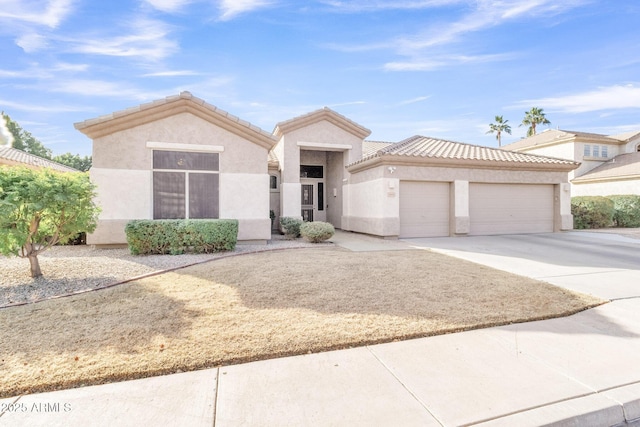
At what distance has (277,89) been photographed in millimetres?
14289

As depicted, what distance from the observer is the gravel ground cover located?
5.77 metres

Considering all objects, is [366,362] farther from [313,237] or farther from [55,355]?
[313,237]

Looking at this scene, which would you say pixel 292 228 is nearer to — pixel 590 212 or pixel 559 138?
pixel 590 212

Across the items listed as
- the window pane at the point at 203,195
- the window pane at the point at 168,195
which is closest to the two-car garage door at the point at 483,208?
the window pane at the point at 203,195

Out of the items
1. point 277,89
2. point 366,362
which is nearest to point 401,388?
point 366,362

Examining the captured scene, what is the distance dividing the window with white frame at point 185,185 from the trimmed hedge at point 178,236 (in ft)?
5.02

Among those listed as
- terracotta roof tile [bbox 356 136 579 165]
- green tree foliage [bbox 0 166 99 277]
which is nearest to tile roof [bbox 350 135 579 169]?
terracotta roof tile [bbox 356 136 579 165]

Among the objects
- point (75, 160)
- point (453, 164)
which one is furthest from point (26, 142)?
point (453, 164)

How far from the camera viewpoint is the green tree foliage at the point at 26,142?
50.4m

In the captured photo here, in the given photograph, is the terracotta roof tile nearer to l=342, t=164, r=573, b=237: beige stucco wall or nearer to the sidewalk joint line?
l=342, t=164, r=573, b=237: beige stucco wall

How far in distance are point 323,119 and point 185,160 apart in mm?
7899

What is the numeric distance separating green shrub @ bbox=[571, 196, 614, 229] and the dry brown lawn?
15046 millimetres

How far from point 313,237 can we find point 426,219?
18.1 ft

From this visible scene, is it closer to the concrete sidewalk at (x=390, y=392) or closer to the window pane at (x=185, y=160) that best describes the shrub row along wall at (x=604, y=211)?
the concrete sidewalk at (x=390, y=392)
